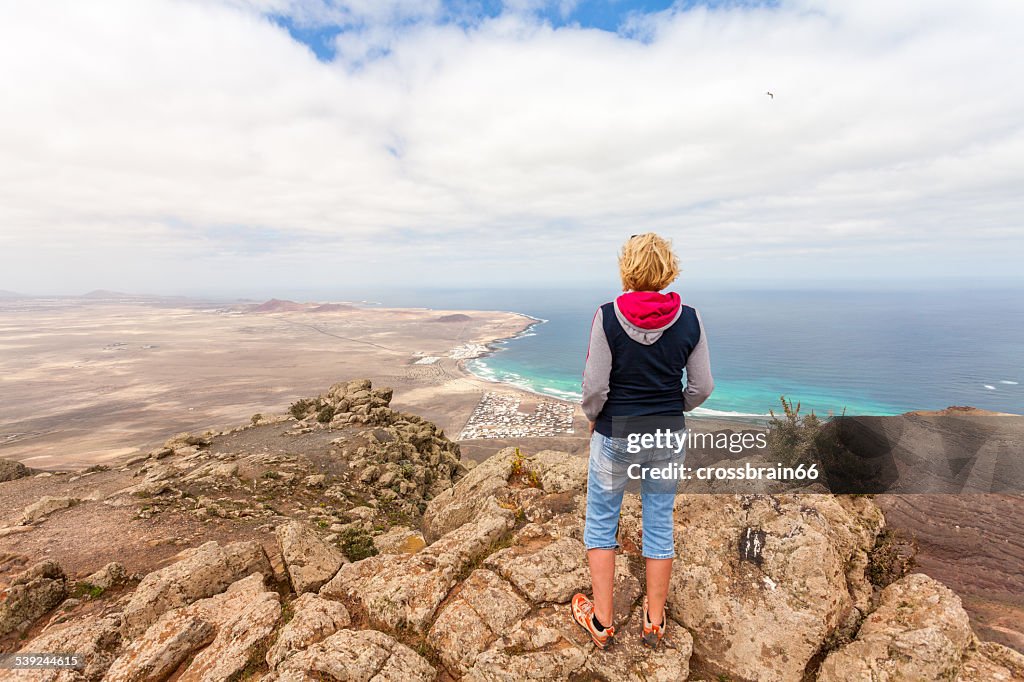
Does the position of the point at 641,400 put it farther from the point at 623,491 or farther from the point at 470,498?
the point at 470,498

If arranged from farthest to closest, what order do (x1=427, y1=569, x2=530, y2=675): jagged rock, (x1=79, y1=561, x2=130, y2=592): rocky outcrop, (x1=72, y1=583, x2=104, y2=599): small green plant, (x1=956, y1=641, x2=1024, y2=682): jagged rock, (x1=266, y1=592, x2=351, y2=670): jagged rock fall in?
(x1=79, y1=561, x2=130, y2=592): rocky outcrop, (x1=72, y1=583, x2=104, y2=599): small green plant, (x1=266, y1=592, x2=351, y2=670): jagged rock, (x1=427, y1=569, x2=530, y2=675): jagged rock, (x1=956, y1=641, x2=1024, y2=682): jagged rock

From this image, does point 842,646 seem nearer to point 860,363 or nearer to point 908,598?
point 908,598

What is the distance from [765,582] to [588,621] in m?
2.12

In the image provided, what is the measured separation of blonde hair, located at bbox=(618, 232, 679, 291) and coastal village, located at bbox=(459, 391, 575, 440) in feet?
172

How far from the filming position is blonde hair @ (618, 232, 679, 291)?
3332 mm

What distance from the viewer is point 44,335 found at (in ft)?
535

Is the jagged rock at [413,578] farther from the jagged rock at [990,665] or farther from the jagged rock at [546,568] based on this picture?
the jagged rock at [990,665]

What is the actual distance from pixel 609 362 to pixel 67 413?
106441mm

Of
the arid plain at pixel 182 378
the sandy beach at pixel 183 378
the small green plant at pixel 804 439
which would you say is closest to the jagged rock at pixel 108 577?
the small green plant at pixel 804 439

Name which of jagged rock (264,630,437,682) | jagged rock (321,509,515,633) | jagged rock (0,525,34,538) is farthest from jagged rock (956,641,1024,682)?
jagged rock (0,525,34,538)

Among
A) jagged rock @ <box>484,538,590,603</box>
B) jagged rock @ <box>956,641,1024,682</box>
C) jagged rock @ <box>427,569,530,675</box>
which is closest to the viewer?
jagged rock @ <box>956,641,1024,682</box>

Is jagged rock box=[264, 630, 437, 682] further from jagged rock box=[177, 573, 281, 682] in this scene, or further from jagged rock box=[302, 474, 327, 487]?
jagged rock box=[302, 474, 327, 487]

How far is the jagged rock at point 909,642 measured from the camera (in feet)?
11.9

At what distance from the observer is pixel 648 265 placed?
3334 mm
